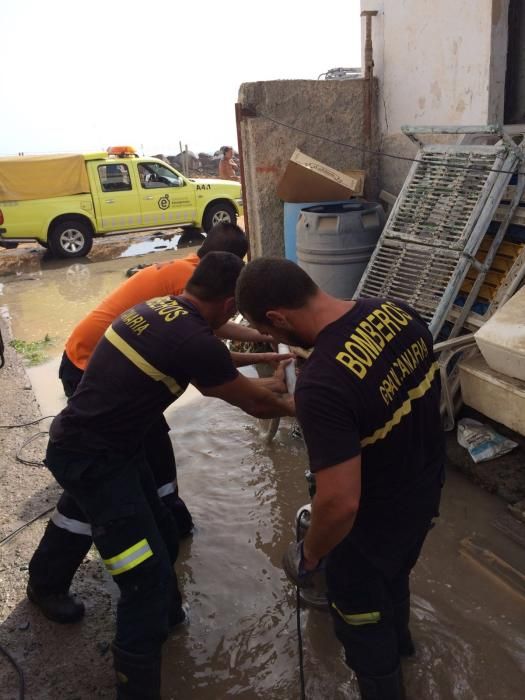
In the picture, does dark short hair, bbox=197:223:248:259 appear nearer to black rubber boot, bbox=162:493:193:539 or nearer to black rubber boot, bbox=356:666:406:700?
black rubber boot, bbox=162:493:193:539

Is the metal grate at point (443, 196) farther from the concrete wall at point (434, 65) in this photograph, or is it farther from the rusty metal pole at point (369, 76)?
the rusty metal pole at point (369, 76)

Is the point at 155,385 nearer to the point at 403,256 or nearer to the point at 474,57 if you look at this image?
the point at 403,256

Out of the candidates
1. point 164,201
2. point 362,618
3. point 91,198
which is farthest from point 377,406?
point 164,201

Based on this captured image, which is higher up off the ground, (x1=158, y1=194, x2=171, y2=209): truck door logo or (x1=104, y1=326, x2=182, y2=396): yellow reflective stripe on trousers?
(x1=104, y1=326, x2=182, y2=396): yellow reflective stripe on trousers

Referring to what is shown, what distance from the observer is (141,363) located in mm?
2154

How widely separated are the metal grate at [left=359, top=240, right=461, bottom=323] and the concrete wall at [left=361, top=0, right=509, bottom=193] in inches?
49.7

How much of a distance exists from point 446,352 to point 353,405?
245 centimetres

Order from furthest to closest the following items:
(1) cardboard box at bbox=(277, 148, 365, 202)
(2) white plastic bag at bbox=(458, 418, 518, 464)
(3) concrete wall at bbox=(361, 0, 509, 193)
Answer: (1) cardboard box at bbox=(277, 148, 365, 202), (3) concrete wall at bbox=(361, 0, 509, 193), (2) white plastic bag at bbox=(458, 418, 518, 464)

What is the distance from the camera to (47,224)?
11523 millimetres

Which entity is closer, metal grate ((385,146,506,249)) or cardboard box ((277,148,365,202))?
metal grate ((385,146,506,249))

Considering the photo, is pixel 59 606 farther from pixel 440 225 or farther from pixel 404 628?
pixel 440 225

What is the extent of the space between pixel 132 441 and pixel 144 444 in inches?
27.6

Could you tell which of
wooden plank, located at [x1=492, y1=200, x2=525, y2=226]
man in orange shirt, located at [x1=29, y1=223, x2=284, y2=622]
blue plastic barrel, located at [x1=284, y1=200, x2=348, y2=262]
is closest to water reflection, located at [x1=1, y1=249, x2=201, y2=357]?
blue plastic barrel, located at [x1=284, y1=200, x2=348, y2=262]

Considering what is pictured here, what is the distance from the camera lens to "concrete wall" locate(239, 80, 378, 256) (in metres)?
5.52
